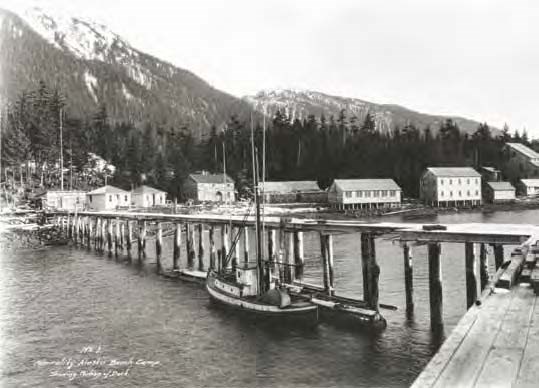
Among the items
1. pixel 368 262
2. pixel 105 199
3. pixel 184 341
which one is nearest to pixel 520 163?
pixel 105 199

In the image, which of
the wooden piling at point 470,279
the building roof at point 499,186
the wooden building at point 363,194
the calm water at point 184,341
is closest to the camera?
the calm water at point 184,341

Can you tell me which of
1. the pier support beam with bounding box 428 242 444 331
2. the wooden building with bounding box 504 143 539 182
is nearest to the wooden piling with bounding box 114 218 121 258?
the pier support beam with bounding box 428 242 444 331

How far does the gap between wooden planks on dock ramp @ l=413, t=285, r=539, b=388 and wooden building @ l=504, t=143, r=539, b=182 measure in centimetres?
14672

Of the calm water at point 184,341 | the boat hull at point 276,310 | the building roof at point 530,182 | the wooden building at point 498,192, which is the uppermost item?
the building roof at point 530,182

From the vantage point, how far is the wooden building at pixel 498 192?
125675mm

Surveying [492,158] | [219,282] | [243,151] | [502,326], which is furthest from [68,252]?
[492,158]

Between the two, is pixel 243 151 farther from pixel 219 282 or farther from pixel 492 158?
pixel 219 282

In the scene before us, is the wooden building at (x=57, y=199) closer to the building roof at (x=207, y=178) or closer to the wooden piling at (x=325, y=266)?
the building roof at (x=207, y=178)

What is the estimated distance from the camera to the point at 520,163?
149125 millimetres

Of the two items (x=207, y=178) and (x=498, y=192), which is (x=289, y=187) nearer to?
(x=207, y=178)

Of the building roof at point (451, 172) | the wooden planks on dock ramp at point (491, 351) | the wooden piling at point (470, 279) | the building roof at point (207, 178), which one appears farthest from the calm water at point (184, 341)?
the building roof at point (451, 172)

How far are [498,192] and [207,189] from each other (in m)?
71.1

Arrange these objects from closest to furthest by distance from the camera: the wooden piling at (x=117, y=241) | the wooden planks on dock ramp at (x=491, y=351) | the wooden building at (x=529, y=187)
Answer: the wooden planks on dock ramp at (x=491, y=351) < the wooden piling at (x=117, y=241) < the wooden building at (x=529, y=187)

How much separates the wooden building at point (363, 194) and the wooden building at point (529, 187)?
140 feet
